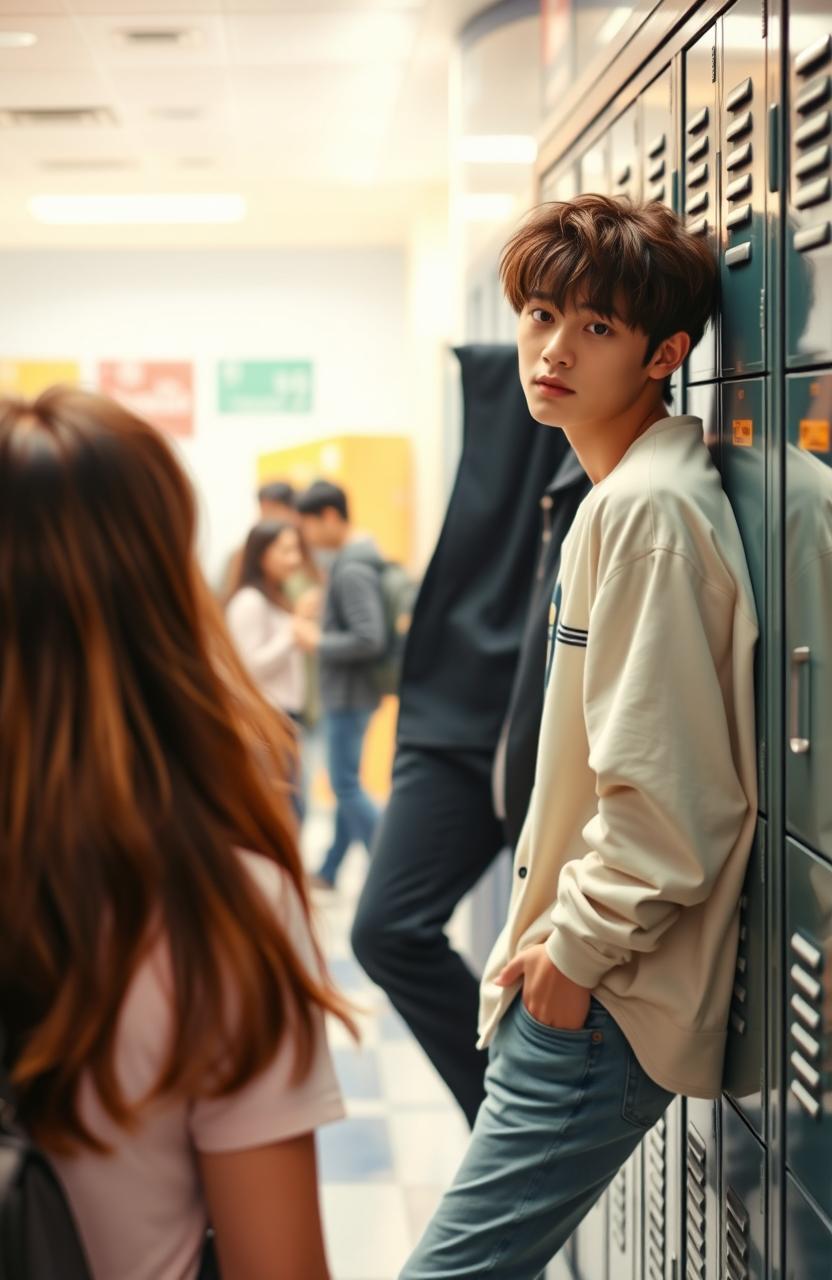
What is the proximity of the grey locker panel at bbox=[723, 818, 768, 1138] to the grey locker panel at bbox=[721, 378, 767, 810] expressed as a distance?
8cm

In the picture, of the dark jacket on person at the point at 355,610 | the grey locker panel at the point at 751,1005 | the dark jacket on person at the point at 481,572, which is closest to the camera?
the grey locker panel at the point at 751,1005

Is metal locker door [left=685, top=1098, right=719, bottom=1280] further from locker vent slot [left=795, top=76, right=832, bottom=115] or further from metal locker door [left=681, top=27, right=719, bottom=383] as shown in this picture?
locker vent slot [left=795, top=76, right=832, bottom=115]

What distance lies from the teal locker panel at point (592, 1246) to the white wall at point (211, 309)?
6.73m

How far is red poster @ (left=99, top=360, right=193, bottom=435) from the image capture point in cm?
855

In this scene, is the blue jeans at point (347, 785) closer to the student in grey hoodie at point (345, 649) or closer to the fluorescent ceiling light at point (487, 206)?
the student in grey hoodie at point (345, 649)

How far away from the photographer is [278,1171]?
2.78ft

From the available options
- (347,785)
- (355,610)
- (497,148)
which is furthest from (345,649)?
(497,148)

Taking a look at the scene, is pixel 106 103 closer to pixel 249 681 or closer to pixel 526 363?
pixel 526 363

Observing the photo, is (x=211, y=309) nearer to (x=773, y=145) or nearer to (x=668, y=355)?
(x=668, y=355)

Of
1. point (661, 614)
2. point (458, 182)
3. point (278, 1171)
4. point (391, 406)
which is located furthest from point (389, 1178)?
point (391, 406)

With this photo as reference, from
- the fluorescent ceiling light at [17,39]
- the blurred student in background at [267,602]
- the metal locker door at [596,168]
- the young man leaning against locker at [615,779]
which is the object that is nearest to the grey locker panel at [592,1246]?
the young man leaning against locker at [615,779]

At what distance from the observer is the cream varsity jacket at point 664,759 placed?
4.32ft

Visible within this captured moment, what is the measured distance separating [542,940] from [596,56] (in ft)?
4.19

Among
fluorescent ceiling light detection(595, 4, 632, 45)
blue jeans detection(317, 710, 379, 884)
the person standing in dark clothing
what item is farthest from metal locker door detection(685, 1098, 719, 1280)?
blue jeans detection(317, 710, 379, 884)
